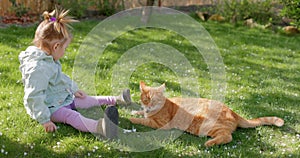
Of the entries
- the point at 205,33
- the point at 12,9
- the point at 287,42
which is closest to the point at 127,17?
the point at 205,33

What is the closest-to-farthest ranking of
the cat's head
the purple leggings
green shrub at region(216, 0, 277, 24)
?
the purple leggings < the cat's head < green shrub at region(216, 0, 277, 24)

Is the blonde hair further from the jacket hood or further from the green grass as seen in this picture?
the green grass

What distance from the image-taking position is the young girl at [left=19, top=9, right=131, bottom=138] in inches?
145

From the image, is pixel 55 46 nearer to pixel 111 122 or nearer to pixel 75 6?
pixel 111 122

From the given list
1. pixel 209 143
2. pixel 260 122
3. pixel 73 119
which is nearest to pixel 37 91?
pixel 73 119

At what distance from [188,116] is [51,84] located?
4.93 ft

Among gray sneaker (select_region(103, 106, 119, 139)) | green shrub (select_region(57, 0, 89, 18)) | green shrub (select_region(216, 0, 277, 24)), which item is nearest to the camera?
gray sneaker (select_region(103, 106, 119, 139))

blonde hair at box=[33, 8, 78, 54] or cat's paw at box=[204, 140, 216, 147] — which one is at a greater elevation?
blonde hair at box=[33, 8, 78, 54]

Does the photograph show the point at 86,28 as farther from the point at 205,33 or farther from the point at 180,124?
the point at 180,124

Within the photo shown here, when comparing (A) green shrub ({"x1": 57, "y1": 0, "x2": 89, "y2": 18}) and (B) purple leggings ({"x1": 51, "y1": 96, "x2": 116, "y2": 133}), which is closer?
(B) purple leggings ({"x1": 51, "y1": 96, "x2": 116, "y2": 133})

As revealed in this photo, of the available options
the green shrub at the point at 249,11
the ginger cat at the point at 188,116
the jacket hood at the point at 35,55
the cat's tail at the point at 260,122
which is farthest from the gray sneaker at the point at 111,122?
the green shrub at the point at 249,11

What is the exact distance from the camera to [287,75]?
6.74 meters

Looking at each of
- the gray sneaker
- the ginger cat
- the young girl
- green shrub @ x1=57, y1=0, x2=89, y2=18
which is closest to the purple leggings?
the young girl

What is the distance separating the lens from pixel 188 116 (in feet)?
13.4
